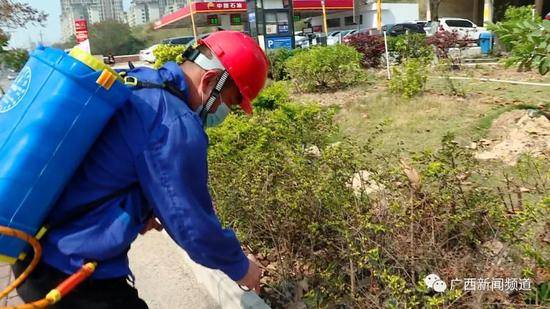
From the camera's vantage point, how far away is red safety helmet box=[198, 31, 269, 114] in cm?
171

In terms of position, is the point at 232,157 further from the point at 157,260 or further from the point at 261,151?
the point at 157,260

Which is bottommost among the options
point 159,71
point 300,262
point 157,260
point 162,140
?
point 157,260

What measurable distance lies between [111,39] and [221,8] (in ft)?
125

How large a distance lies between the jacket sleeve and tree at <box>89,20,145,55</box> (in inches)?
2584

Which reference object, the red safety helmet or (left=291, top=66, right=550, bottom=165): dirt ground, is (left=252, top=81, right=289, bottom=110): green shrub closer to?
(left=291, top=66, right=550, bottom=165): dirt ground

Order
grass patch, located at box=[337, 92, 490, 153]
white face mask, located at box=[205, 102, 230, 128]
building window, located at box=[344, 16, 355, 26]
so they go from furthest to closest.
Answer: building window, located at box=[344, 16, 355, 26] < grass patch, located at box=[337, 92, 490, 153] < white face mask, located at box=[205, 102, 230, 128]

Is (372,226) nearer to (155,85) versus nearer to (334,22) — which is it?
(155,85)

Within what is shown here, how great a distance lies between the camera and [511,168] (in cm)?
416

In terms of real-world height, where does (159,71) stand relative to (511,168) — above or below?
above

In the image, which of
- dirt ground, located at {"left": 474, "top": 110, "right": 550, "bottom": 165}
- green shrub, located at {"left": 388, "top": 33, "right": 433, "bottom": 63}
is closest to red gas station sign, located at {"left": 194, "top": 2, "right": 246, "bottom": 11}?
green shrub, located at {"left": 388, "top": 33, "right": 433, "bottom": 63}

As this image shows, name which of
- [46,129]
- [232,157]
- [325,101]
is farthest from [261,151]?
[325,101]

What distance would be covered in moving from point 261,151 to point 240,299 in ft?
3.81

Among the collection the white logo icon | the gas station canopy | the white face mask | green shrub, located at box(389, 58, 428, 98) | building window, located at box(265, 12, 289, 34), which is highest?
the gas station canopy

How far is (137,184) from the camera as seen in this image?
1.53m
